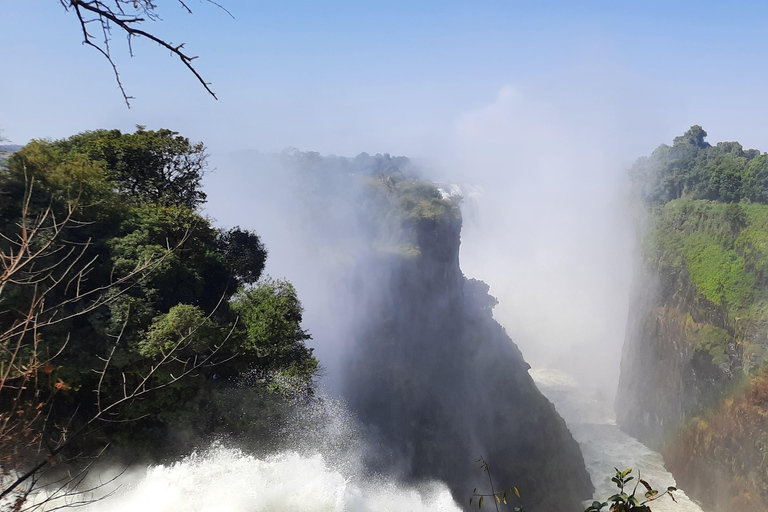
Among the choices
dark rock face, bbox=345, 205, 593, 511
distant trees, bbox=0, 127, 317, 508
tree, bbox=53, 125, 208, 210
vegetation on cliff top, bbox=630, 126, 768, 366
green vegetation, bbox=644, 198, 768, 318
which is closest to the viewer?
distant trees, bbox=0, 127, 317, 508

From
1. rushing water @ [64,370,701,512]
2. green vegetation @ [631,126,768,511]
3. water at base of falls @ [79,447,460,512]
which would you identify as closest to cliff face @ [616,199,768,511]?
green vegetation @ [631,126,768,511]

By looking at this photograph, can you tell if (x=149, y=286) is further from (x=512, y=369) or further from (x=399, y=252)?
(x=512, y=369)

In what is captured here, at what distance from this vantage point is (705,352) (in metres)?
27.9

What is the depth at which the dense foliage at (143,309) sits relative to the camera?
13.2 m

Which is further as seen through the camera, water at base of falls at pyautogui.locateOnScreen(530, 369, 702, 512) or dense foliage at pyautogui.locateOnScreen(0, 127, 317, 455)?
water at base of falls at pyautogui.locateOnScreen(530, 369, 702, 512)

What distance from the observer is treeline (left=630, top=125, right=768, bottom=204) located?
123ft

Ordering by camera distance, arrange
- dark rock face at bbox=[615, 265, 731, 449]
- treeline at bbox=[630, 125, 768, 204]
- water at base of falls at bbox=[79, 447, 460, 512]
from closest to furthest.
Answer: water at base of falls at bbox=[79, 447, 460, 512]
dark rock face at bbox=[615, 265, 731, 449]
treeline at bbox=[630, 125, 768, 204]

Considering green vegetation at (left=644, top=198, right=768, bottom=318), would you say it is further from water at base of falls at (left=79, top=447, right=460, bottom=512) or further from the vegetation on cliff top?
water at base of falls at (left=79, top=447, right=460, bottom=512)

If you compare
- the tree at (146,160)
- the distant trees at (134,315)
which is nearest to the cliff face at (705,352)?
the distant trees at (134,315)

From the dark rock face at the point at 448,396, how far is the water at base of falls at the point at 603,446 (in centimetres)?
331

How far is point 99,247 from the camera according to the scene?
594 inches

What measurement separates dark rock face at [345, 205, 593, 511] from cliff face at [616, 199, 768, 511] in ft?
23.6

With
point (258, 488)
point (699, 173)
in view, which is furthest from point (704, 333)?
point (258, 488)

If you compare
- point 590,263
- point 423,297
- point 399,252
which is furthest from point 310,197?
point 590,263
